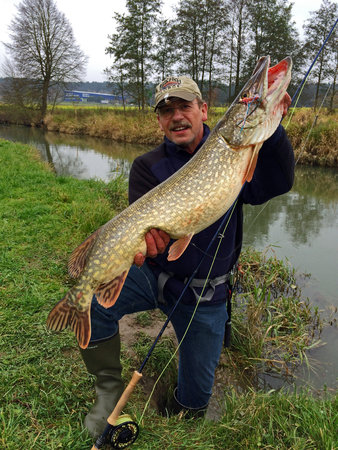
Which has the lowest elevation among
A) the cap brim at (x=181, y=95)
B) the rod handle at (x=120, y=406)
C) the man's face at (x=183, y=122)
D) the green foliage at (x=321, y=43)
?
the rod handle at (x=120, y=406)

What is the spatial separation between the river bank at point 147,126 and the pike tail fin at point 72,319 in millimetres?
1622

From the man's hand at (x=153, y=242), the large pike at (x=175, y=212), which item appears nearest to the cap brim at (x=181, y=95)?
the large pike at (x=175, y=212)

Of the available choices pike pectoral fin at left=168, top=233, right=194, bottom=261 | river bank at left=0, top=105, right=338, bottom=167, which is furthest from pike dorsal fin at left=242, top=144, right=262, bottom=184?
pike pectoral fin at left=168, top=233, right=194, bottom=261

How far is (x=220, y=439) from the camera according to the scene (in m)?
1.95

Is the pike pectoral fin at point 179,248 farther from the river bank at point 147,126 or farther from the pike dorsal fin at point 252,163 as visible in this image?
the river bank at point 147,126

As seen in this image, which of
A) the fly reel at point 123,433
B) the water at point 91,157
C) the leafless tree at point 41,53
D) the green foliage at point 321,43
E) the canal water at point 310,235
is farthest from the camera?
the leafless tree at point 41,53

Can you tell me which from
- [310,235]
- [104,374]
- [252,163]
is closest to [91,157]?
[310,235]

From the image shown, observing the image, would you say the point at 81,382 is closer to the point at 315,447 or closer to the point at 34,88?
the point at 315,447

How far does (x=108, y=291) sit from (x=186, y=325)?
2.12 ft

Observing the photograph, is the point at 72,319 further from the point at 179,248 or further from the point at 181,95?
the point at 181,95

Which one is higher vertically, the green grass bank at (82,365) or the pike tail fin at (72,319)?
the pike tail fin at (72,319)

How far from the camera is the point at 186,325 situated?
2.23 metres

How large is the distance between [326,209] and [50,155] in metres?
12.2

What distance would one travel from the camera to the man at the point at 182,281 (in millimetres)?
2064
